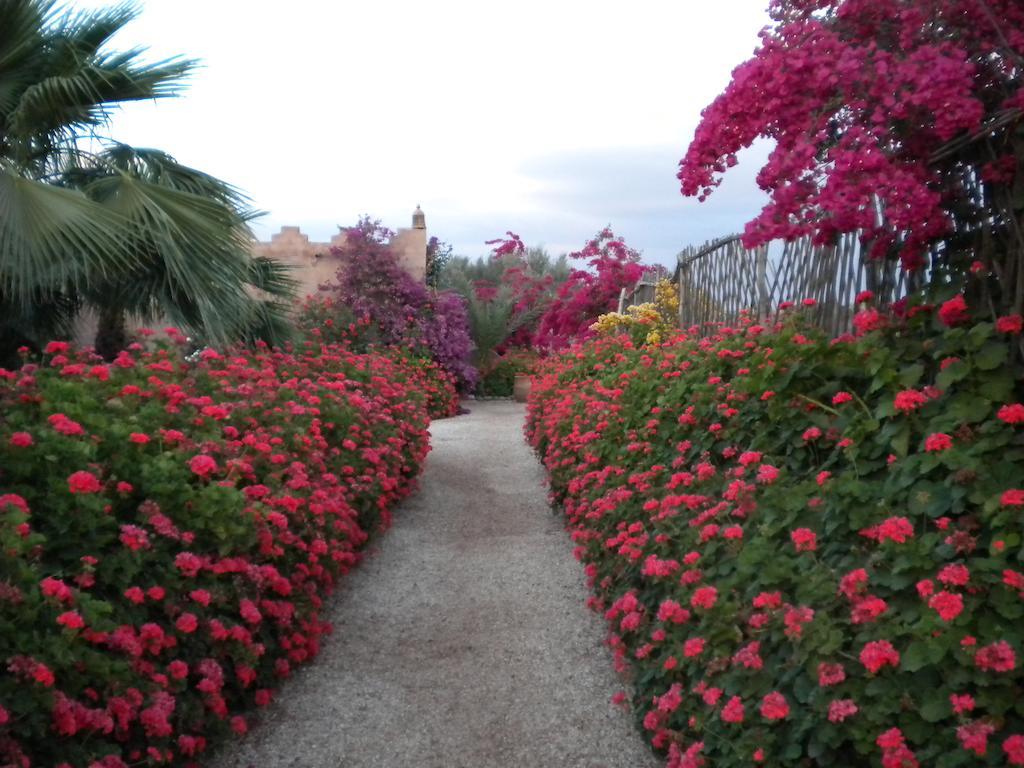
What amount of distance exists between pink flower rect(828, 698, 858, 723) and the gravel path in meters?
1.29

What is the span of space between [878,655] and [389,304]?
13.6 metres

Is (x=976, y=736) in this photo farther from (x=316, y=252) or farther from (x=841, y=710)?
(x=316, y=252)

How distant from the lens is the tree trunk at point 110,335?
7.75 meters

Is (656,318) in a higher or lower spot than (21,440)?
higher

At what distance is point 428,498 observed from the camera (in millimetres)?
8453

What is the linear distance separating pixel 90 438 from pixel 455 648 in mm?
2211

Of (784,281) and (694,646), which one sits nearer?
(694,646)

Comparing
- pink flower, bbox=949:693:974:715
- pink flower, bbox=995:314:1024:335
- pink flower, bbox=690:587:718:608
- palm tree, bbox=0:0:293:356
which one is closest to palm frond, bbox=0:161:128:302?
palm tree, bbox=0:0:293:356

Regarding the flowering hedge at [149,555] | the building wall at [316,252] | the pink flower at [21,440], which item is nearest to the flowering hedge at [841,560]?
the flowering hedge at [149,555]

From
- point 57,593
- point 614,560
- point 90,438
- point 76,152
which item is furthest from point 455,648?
point 76,152

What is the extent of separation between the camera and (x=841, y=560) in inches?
118

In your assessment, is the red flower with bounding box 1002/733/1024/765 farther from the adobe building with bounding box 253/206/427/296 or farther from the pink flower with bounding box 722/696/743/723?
the adobe building with bounding box 253/206/427/296

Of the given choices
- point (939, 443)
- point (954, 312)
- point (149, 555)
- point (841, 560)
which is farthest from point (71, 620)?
point (954, 312)

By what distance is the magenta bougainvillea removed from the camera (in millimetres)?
3223
